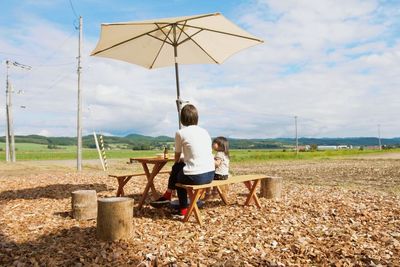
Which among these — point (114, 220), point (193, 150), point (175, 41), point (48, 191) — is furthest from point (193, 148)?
point (48, 191)

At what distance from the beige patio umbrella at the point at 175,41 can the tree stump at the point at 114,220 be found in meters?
3.49

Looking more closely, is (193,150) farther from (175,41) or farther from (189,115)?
(175,41)

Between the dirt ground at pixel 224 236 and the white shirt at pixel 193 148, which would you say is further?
the white shirt at pixel 193 148

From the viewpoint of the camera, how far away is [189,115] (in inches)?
271

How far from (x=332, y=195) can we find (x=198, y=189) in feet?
16.5

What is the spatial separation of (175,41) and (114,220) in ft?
16.9

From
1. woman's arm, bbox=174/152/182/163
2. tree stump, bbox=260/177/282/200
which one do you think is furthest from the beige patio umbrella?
tree stump, bbox=260/177/282/200

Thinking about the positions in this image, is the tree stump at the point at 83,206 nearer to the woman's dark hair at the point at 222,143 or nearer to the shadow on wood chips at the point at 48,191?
the shadow on wood chips at the point at 48,191

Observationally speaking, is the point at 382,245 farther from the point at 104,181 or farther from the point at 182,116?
the point at 104,181

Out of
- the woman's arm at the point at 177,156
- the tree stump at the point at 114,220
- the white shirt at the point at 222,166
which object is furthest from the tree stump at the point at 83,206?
the white shirt at the point at 222,166

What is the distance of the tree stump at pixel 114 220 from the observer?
5.77 metres

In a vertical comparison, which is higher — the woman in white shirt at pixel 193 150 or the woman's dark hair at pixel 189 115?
the woman's dark hair at pixel 189 115

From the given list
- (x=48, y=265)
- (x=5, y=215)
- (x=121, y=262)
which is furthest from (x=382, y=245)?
(x=5, y=215)

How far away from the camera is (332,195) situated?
1032cm
